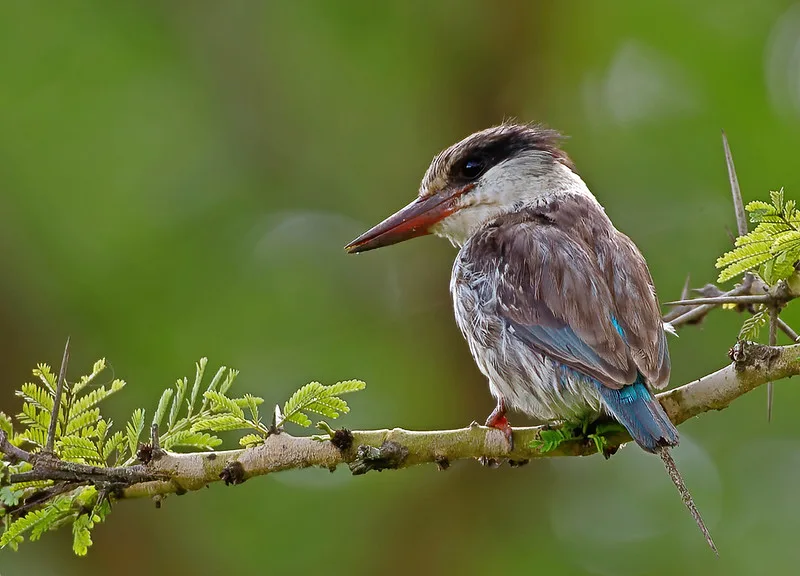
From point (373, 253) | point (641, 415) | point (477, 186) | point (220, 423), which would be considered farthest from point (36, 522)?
point (373, 253)

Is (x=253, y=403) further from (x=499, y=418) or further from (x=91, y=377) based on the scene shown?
(x=499, y=418)

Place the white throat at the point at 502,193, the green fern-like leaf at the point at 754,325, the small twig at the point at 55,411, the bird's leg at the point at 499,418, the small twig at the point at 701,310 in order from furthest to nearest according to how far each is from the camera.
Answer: the white throat at the point at 502,193
the bird's leg at the point at 499,418
the small twig at the point at 701,310
the green fern-like leaf at the point at 754,325
the small twig at the point at 55,411

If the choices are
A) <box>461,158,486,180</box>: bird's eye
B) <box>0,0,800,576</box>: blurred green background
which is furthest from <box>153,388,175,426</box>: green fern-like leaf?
<box>0,0,800,576</box>: blurred green background

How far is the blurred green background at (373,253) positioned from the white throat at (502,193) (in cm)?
227

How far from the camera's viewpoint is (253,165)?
7195mm

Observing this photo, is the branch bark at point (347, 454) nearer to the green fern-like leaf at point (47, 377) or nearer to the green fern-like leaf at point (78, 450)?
the green fern-like leaf at point (78, 450)

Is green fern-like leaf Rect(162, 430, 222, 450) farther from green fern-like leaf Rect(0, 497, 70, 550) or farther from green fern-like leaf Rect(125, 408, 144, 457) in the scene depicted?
green fern-like leaf Rect(0, 497, 70, 550)

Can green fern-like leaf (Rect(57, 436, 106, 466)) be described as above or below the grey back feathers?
below

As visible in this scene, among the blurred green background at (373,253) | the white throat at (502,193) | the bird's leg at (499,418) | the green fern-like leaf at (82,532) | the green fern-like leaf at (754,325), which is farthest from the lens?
the blurred green background at (373,253)

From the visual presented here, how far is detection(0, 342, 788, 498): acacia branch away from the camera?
6.85 ft

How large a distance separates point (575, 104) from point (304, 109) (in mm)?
1937

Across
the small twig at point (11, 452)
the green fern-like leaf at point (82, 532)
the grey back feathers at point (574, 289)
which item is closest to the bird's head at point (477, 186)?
the grey back feathers at point (574, 289)

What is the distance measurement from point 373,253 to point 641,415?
5.13 m

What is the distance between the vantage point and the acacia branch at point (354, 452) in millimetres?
2088
